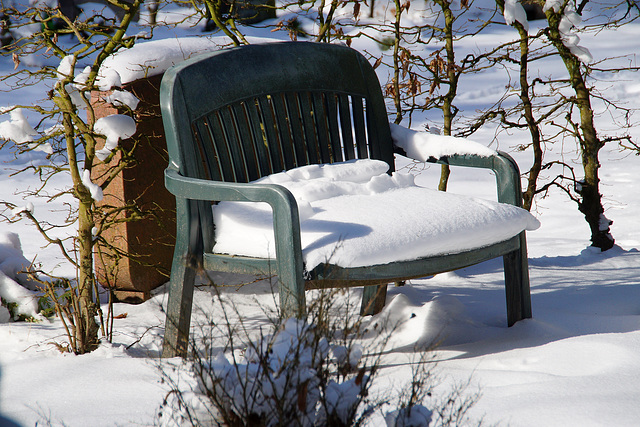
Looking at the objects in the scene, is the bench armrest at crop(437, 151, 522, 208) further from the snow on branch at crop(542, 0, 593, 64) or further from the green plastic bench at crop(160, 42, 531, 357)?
the snow on branch at crop(542, 0, 593, 64)

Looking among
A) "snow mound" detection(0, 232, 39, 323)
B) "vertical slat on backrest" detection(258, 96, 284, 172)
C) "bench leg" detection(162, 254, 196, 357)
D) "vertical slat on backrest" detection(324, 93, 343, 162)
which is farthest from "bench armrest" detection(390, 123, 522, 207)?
"snow mound" detection(0, 232, 39, 323)

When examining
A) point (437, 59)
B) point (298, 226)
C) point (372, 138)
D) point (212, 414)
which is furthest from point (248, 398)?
point (437, 59)

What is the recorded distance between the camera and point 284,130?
250 cm

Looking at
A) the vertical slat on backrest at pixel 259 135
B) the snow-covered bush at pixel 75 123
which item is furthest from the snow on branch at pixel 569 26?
the snow-covered bush at pixel 75 123

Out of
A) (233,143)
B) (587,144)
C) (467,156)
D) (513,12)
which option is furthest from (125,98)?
(587,144)

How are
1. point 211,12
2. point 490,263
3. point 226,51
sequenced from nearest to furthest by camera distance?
point 226,51 → point 211,12 → point 490,263

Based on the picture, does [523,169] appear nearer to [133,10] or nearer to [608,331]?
[608,331]

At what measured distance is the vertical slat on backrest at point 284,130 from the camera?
8.10 ft

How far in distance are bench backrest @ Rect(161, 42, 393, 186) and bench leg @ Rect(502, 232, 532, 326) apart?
26.7 inches

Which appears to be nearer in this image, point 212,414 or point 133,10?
point 212,414

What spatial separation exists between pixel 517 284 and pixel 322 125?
980 mm

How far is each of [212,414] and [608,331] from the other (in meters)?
1.54

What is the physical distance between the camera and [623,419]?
1312 millimetres

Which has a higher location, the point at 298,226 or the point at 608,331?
the point at 298,226
